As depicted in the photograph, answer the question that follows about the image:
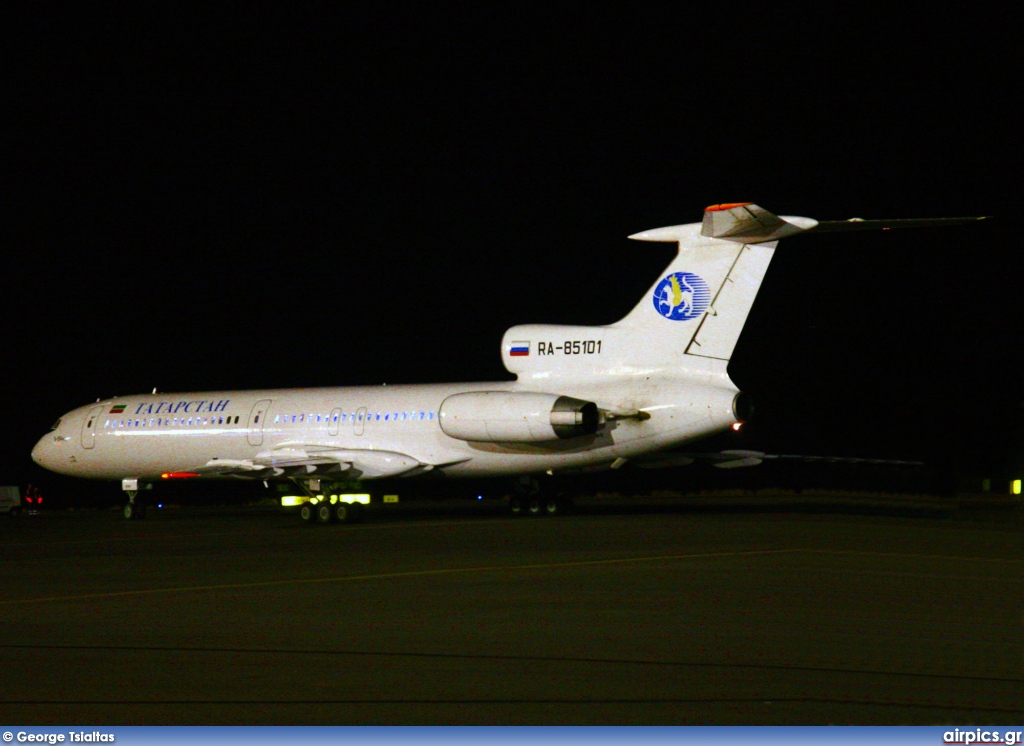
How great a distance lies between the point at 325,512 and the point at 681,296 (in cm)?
920

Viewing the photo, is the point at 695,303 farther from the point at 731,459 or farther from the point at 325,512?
the point at 325,512

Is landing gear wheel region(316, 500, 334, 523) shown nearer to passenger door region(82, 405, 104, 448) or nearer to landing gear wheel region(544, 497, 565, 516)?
landing gear wheel region(544, 497, 565, 516)

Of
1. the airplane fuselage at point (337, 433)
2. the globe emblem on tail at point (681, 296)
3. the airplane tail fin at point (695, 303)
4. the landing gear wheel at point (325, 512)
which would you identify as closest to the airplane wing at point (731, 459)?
the airplane fuselage at point (337, 433)

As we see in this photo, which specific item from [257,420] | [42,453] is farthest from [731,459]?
[42,453]

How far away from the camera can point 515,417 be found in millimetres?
25047

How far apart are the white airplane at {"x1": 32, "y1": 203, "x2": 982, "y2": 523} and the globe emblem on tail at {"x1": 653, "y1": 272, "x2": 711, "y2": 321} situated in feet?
0.08

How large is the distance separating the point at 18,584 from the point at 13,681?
7037mm

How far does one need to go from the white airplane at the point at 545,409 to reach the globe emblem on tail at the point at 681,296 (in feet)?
0.08

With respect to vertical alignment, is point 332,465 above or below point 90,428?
below

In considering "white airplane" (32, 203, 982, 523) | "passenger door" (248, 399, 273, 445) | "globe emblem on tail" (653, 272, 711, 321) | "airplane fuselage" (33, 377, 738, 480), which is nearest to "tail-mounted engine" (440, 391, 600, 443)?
"white airplane" (32, 203, 982, 523)

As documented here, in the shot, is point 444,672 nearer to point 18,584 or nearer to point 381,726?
point 381,726

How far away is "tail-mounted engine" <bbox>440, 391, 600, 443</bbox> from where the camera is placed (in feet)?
80.1

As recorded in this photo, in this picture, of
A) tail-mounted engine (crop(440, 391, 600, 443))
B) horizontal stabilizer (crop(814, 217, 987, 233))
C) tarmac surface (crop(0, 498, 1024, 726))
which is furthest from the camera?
tail-mounted engine (crop(440, 391, 600, 443))

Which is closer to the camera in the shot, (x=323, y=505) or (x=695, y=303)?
(x=695, y=303)
